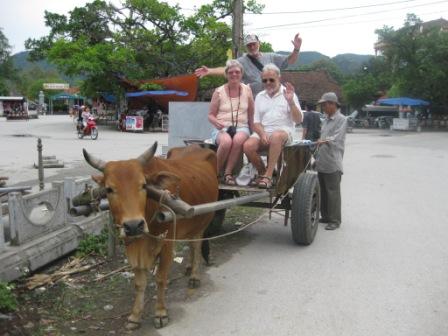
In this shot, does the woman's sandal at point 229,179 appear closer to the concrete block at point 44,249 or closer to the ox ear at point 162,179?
the concrete block at point 44,249

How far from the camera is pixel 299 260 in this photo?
614 cm

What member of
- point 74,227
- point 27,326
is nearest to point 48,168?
point 74,227

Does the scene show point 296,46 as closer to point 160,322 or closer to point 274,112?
point 274,112

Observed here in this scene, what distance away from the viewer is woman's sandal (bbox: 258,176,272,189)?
6.00 m

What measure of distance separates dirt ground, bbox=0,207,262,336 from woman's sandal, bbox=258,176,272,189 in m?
1.04

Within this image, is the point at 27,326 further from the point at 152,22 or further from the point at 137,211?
the point at 152,22

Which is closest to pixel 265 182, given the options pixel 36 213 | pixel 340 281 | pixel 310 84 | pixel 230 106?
pixel 230 106

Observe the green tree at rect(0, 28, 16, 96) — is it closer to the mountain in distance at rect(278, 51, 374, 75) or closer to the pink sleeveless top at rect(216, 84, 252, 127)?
the mountain in distance at rect(278, 51, 374, 75)

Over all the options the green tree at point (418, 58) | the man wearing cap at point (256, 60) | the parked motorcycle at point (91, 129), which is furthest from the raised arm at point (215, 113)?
the green tree at point (418, 58)

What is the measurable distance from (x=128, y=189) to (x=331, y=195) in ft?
15.0

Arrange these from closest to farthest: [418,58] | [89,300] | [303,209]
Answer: [89,300]
[303,209]
[418,58]

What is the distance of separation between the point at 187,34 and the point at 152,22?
7.62 feet

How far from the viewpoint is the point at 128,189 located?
12.1 ft

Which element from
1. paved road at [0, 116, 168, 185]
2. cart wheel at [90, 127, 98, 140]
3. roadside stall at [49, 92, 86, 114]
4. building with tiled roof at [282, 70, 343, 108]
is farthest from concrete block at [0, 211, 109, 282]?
roadside stall at [49, 92, 86, 114]
